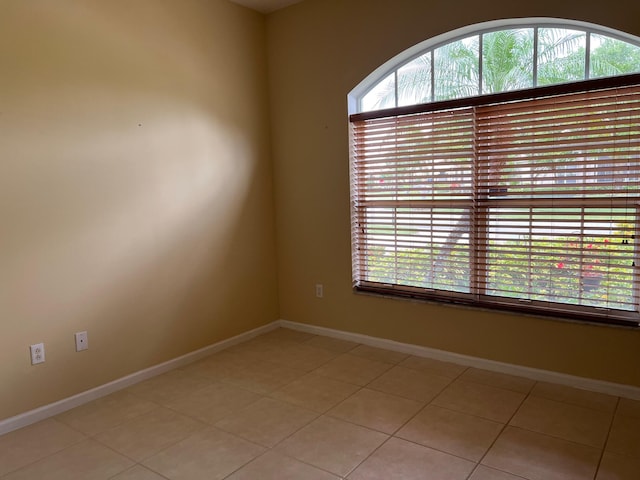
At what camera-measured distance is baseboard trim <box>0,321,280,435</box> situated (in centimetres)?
249

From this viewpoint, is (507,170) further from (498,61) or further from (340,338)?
(340,338)

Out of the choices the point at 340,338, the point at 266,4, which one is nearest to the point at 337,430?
the point at 340,338

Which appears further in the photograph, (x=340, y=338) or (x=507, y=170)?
(x=340, y=338)

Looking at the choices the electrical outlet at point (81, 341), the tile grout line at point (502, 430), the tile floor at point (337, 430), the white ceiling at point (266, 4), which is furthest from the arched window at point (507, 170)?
the electrical outlet at point (81, 341)

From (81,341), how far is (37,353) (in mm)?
240

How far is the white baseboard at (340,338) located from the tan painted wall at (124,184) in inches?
2.1

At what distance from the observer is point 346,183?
3584 millimetres

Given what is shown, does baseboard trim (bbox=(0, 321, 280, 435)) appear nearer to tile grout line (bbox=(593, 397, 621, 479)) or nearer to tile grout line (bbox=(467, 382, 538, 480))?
tile grout line (bbox=(467, 382, 538, 480))

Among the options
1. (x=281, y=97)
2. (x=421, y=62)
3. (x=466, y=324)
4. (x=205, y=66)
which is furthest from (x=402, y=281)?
(x=205, y=66)

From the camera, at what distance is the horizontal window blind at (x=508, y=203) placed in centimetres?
260

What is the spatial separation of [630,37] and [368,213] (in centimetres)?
191

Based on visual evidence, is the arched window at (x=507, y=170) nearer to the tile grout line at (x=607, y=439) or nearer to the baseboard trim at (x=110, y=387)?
the tile grout line at (x=607, y=439)

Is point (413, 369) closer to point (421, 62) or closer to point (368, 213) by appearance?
point (368, 213)

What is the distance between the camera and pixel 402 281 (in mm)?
3457
